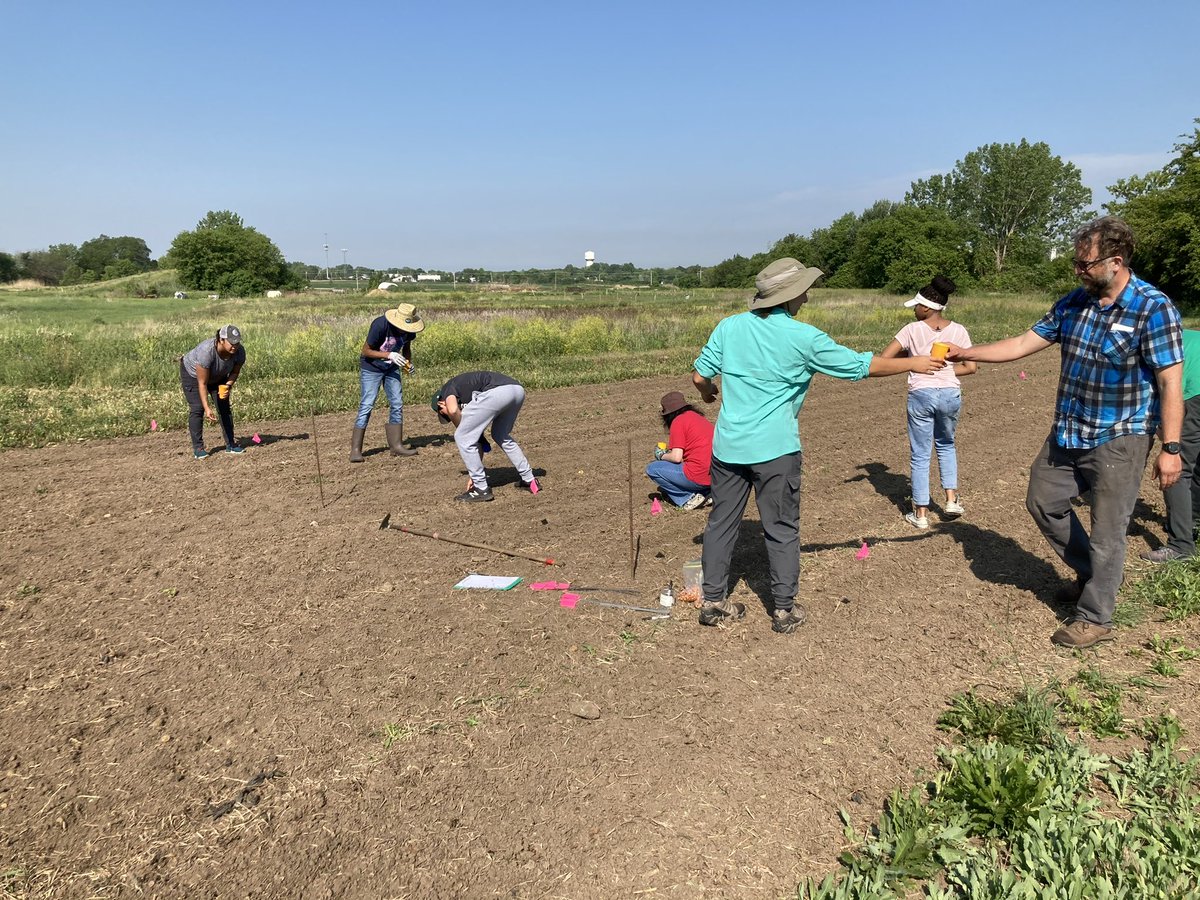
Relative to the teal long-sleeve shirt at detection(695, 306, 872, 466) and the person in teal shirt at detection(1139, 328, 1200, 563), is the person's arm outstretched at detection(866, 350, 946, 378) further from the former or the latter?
the person in teal shirt at detection(1139, 328, 1200, 563)

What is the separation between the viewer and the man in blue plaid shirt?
12.8 feet

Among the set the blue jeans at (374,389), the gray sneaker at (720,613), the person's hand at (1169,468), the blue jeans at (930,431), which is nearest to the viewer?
the person's hand at (1169,468)

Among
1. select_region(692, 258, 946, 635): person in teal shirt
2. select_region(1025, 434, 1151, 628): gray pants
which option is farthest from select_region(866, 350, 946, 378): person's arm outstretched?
select_region(1025, 434, 1151, 628): gray pants

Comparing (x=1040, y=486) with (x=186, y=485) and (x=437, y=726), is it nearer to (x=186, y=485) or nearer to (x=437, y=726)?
(x=437, y=726)

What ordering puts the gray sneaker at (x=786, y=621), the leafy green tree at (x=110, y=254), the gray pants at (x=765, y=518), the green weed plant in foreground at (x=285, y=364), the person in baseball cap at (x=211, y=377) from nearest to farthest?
the gray pants at (x=765, y=518)
the gray sneaker at (x=786, y=621)
the person in baseball cap at (x=211, y=377)
the green weed plant in foreground at (x=285, y=364)
the leafy green tree at (x=110, y=254)

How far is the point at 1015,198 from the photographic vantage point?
77.6 m

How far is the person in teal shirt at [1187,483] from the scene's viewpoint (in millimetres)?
5527

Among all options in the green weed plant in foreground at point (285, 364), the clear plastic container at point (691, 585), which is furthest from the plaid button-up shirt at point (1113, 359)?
the green weed plant in foreground at point (285, 364)

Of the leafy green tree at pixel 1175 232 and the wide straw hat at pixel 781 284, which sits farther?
the leafy green tree at pixel 1175 232

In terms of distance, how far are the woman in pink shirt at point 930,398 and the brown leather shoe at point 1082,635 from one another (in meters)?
2.13

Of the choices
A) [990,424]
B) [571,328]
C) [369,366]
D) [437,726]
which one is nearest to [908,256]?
[571,328]

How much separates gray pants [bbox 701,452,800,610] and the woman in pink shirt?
2.12m

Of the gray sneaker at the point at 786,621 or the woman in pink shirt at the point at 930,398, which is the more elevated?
the woman in pink shirt at the point at 930,398

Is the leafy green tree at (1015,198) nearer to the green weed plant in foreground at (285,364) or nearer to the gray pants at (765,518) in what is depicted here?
the green weed plant in foreground at (285,364)
